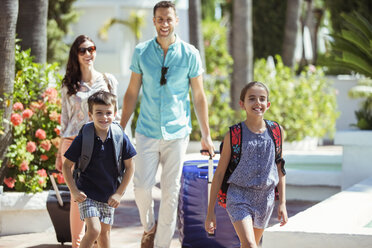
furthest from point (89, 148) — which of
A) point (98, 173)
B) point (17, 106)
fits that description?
point (17, 106)

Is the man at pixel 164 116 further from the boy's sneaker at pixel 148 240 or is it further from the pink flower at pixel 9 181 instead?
the pink flower at pixel 9 181

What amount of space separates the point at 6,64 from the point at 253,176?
3.15 meters

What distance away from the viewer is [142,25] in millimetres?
21469

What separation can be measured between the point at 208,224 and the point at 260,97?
817mm

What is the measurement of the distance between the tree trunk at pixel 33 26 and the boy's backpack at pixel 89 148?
10.2 feet

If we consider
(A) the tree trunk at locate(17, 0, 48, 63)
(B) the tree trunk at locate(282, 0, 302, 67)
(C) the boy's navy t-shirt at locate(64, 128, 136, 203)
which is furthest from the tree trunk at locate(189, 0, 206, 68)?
(C) the boy's navy t-shirt at locate(64, 128, 136, 203)

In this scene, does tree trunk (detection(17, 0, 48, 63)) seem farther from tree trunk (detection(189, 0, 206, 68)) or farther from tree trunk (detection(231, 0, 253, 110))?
tree trunk (detection(189, 0, 206, 68))

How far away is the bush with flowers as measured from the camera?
6.41 metres

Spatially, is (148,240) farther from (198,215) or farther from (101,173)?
(101,173)

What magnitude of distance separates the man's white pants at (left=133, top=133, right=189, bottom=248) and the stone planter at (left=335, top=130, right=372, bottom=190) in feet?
11.0

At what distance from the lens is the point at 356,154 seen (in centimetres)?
805

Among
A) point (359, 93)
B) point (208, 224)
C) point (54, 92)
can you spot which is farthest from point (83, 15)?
point (208, 224)

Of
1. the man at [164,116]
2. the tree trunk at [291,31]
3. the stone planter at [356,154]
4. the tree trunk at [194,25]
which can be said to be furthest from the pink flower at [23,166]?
the tree trunk at [291,31]

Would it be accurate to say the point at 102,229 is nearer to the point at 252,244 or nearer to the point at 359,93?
the point at 252,244
